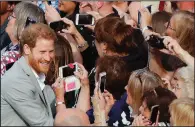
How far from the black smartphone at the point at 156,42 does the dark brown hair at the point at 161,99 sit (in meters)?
0.49

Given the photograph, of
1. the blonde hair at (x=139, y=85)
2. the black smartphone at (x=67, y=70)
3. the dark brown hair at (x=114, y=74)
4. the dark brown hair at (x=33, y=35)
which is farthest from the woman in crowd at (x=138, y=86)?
the dark brown hair at (x=33, y=35)

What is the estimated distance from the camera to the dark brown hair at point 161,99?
3.46m

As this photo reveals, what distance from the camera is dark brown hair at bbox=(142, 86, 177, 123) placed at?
136 inches

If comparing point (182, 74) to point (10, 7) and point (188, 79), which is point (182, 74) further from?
point (10, 7)

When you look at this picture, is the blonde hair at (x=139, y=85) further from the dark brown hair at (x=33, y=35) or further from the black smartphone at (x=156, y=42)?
the dark brown hair at (x=33, y=35)

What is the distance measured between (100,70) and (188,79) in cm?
61

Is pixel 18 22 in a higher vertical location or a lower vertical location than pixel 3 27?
higher

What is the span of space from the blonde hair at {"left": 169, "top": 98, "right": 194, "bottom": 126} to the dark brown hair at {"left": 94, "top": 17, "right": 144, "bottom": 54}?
917 mm

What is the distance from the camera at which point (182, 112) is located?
11.0ft

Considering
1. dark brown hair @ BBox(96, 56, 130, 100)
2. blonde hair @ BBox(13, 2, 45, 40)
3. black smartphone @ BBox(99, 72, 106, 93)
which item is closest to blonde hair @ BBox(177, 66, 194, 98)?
dark brown hair @ BBox(96, 56, 130, 100)

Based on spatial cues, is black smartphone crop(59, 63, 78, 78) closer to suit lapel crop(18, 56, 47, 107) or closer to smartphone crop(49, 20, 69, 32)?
suit lapel crop(18, 56, 47, 107)

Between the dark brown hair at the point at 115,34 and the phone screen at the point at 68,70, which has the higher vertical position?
the dark brown hair at the point at 115,34

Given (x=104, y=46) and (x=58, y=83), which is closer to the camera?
(x=58, y=83)

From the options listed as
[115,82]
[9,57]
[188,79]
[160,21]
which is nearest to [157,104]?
[188,79]
